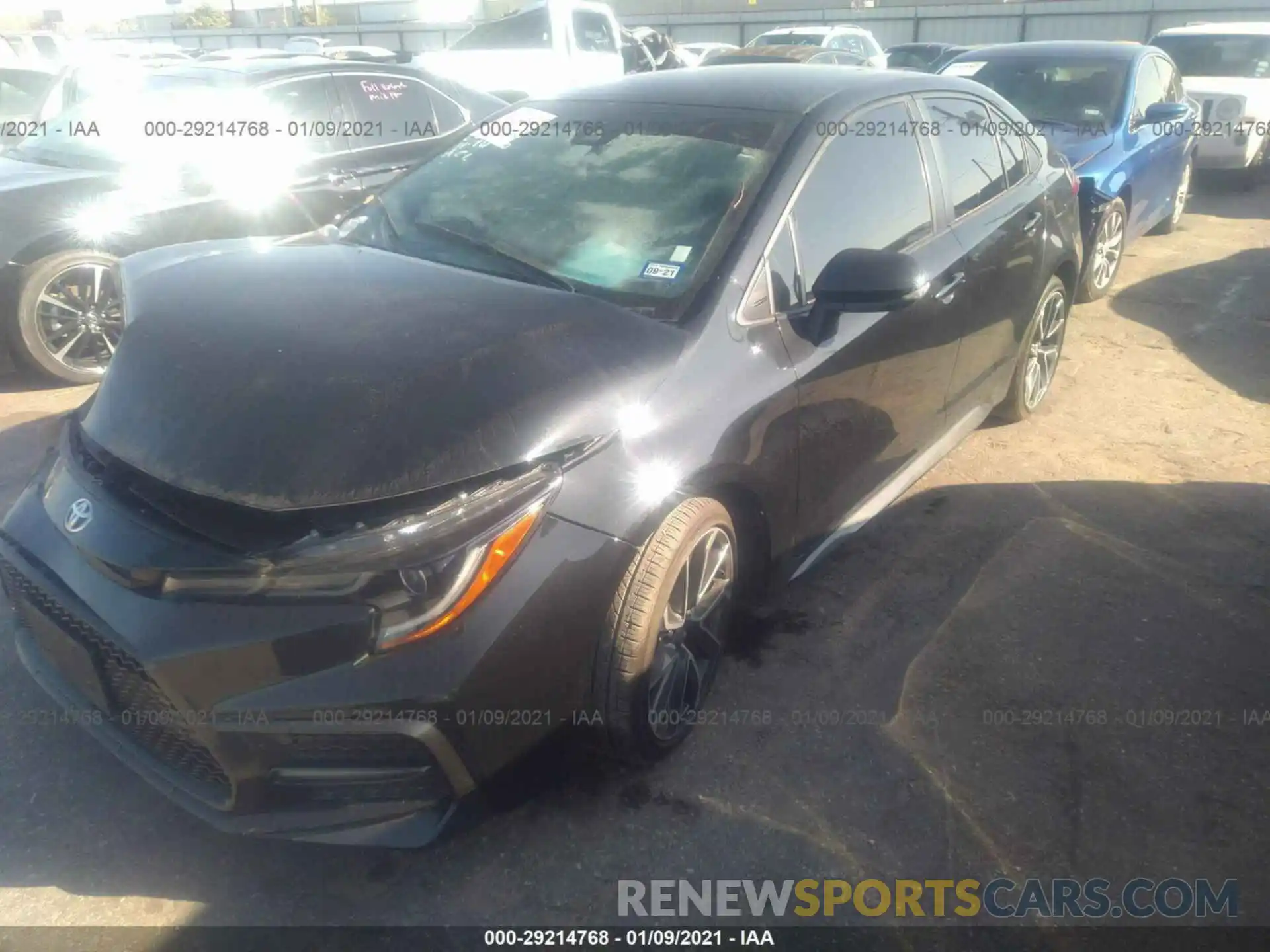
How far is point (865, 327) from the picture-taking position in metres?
3.04

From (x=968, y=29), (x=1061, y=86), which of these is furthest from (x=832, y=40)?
(x=1061, y=86)

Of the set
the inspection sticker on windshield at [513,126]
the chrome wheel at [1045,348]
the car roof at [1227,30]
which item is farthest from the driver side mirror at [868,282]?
the car roof at [1227,30]

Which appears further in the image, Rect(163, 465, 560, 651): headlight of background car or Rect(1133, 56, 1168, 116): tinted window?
Rect(1133, 56, 1168, 116): tinted window

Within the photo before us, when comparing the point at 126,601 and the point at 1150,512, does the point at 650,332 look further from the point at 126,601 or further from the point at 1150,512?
the point at 1150,512

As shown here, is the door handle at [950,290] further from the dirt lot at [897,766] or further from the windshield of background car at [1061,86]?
the windshield of background car at [1061,86]

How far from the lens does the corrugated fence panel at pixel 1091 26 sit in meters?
26.4

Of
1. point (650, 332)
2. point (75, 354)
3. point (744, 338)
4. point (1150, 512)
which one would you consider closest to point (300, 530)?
point (650, 332)

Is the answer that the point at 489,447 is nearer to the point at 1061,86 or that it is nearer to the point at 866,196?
the point at 866,196

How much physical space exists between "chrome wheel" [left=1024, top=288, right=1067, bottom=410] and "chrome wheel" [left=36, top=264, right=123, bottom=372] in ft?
15.0

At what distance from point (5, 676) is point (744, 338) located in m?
2.43

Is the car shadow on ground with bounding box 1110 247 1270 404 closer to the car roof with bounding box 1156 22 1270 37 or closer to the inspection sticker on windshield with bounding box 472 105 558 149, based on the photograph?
the car roof with bounding box 1156 22 1270 37

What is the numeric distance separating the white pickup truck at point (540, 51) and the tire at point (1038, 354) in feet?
30.6

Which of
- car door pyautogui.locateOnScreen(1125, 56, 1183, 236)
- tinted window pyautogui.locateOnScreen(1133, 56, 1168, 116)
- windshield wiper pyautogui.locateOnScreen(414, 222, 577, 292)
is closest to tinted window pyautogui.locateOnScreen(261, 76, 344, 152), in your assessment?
windshield wiper pyautogui.locateOnScreen(414, 222, 577, 292)

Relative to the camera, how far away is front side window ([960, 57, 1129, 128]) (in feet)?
22.4
